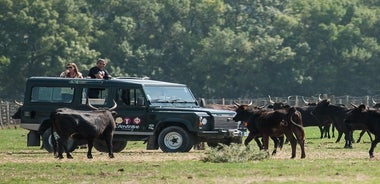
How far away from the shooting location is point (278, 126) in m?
28.5

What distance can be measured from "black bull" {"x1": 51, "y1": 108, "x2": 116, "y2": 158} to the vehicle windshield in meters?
2.84

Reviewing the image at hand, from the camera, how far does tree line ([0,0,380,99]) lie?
81.0 metres

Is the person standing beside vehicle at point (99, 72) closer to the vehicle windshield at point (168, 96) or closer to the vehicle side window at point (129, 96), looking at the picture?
the vehicle side window at point (129, 96)

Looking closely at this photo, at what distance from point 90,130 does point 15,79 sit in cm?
5319

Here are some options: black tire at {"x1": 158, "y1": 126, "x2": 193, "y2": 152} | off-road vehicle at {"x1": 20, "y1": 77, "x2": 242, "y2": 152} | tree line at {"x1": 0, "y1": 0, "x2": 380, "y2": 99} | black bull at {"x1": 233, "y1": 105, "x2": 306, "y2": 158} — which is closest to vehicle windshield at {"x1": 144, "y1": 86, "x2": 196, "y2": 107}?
off-road vehicle at {"x1": 20, "y1": 77, "x2": 242, "y2": 152}

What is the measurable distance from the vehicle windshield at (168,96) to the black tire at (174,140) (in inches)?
32.6

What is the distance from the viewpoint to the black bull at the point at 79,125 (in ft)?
91.5

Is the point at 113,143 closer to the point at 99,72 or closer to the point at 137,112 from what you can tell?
the point at 137,112

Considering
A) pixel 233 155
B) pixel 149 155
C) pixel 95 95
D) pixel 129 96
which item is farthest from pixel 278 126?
pixel 95 95

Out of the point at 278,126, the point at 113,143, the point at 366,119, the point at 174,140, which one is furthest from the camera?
the point at 113,143

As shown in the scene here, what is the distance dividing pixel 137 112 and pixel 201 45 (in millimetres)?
56193

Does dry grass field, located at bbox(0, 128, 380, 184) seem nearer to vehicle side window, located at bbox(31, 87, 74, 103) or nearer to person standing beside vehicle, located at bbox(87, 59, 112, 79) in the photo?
vehicle side window, located at bbox(31, 87, 74, 103)

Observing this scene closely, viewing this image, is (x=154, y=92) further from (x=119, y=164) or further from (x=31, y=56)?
(x=31, y=56)

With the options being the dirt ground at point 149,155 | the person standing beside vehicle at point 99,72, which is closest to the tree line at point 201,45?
the person standing beside vehicle at point 99,72
